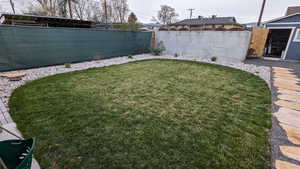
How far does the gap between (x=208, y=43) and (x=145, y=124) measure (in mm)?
7011

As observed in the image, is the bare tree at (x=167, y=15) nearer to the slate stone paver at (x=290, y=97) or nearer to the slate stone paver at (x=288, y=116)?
the slate stone paver at (x=290, y=97)

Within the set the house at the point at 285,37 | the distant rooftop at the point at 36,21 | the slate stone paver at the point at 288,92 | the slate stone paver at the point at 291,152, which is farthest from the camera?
the house at the point at 285,37

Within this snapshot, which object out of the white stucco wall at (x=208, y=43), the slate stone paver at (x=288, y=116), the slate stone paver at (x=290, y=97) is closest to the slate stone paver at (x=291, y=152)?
the slate stone paver at (x=288, y=116)

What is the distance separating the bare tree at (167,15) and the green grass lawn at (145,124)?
80.8ft

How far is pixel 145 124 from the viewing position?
196cm

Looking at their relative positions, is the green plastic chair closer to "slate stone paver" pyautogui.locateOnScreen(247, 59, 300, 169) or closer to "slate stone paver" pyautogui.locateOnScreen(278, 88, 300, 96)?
"slate stone paver" pyautogui.locateOnScreen(247, 59, 300, 169)

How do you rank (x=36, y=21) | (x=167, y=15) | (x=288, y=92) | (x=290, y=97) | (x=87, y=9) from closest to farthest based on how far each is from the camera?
(x=290, y=97), (x=288, y=92), (x=36, y=21), (x=87, y=9), (x=167, y=15)

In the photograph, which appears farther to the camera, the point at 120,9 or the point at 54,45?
the point at 120,9

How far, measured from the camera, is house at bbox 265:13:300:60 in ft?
21.7

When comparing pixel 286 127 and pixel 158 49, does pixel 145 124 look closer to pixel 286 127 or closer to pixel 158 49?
pixel 286 127

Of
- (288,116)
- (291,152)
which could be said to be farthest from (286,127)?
(291,152)

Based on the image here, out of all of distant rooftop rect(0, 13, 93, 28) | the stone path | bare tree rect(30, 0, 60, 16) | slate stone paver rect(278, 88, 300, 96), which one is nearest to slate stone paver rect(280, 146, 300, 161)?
the stone path

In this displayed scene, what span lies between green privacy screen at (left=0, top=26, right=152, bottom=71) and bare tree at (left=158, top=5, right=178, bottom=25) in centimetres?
1989

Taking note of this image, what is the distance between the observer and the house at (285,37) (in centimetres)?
662
